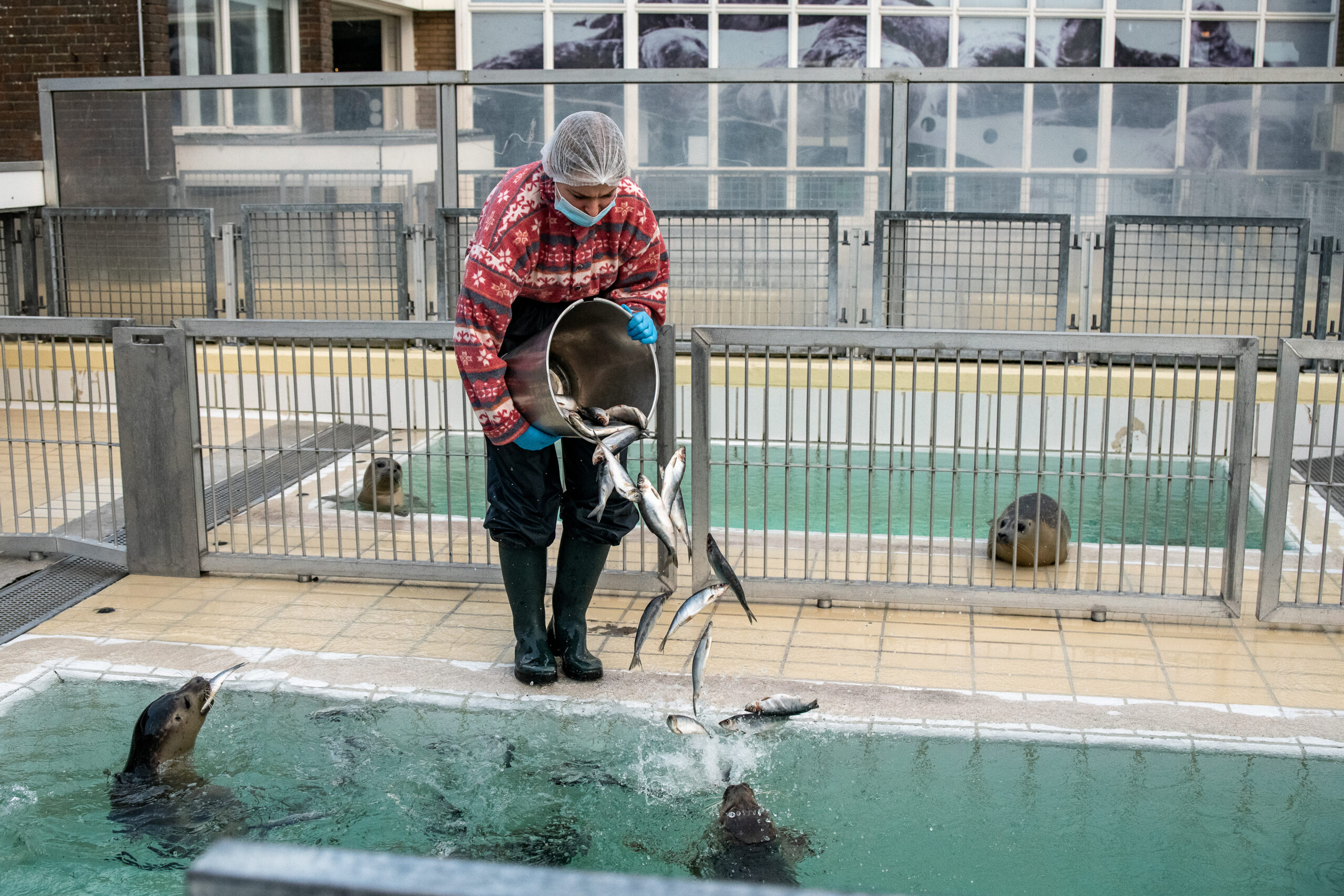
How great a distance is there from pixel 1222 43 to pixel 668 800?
1750cm

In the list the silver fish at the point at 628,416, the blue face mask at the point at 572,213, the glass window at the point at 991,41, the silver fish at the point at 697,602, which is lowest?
the silver fish at the point at 697,602

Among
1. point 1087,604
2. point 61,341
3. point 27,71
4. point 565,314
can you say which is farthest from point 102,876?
point 27,71

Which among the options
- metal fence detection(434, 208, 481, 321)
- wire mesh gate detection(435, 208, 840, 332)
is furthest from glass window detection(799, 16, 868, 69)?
metal fence detection(434, 208, 481, 321)

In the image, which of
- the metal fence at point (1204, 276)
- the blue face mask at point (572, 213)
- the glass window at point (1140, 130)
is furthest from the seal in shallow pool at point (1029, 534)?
the glass window at point (1140, 130)

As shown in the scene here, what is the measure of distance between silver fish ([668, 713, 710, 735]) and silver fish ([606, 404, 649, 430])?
3.62 ft

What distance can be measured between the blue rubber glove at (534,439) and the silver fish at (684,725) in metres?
1.09

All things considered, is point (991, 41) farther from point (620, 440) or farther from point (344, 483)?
point (620, 440)

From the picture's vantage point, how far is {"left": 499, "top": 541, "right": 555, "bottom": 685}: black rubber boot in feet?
15.1

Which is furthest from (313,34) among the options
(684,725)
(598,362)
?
(684,725)

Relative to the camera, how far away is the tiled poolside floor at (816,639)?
4.65 meters

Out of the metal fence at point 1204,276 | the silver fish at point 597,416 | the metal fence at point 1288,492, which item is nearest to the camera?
the silver fish at point 597,416

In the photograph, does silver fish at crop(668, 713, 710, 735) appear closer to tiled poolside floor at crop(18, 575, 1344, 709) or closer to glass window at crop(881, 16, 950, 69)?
tiled poolside floor at crop(18, 575, 1344, 709)

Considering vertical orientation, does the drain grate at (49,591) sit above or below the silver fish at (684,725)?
below

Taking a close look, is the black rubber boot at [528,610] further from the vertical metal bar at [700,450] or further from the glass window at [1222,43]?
the glass window at [1222,43]
